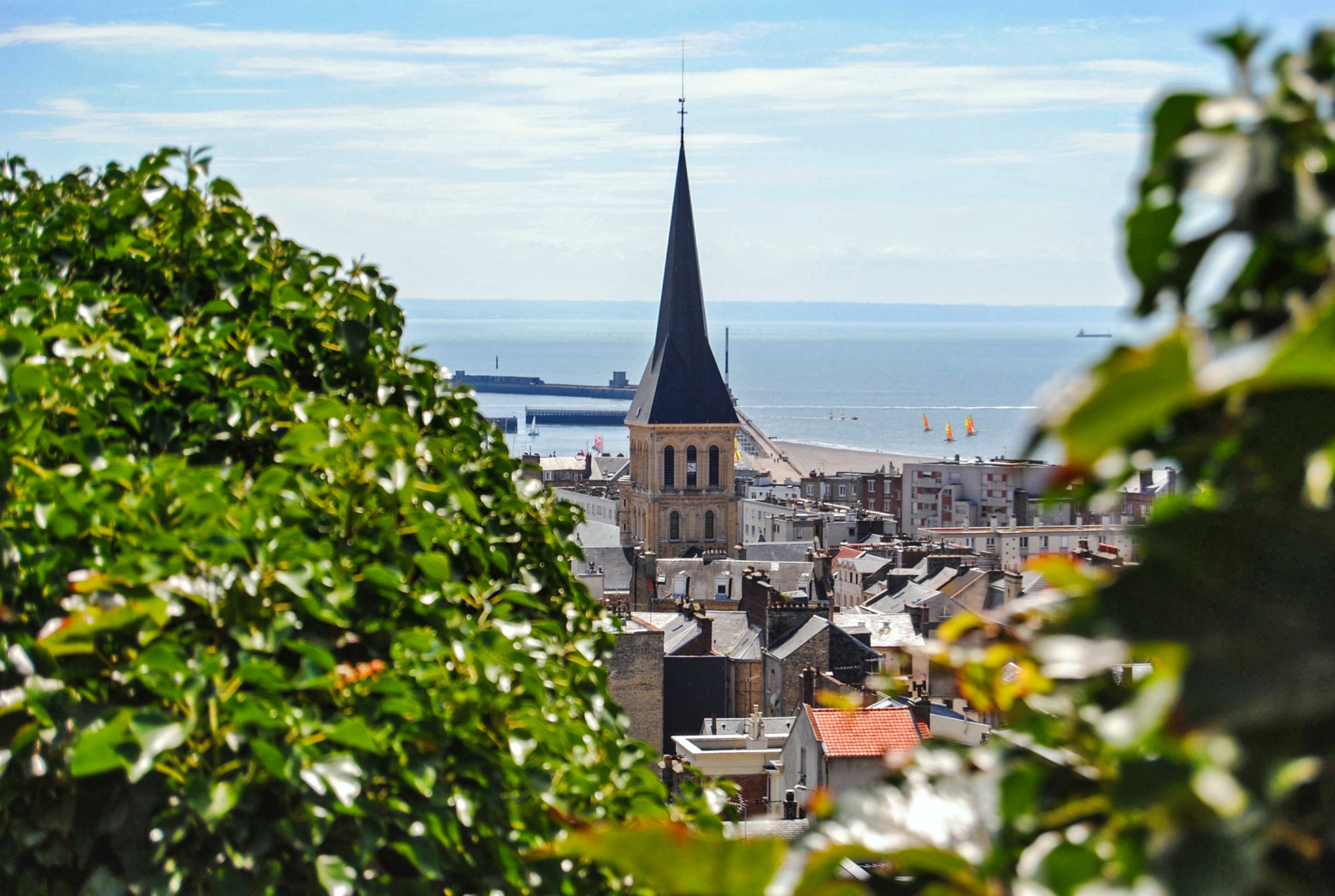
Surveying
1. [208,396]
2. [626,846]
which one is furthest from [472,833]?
[626,846]

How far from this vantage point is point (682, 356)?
195 feet

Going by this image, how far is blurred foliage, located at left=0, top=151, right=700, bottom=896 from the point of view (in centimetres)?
241

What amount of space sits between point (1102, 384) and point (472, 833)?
2222mm

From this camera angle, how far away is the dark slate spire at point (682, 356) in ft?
194

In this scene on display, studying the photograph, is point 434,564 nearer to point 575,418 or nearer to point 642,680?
point 642,680

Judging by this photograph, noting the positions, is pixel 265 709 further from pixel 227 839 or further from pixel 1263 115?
pixel 1263 115

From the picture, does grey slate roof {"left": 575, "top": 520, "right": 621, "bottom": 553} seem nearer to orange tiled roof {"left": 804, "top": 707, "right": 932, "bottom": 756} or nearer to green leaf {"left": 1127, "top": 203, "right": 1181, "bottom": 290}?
orange tiled roof {"left": 804, "top": 707, "right": 932, "bottom": 756}

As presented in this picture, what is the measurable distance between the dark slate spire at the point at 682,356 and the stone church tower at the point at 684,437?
0.03 meters

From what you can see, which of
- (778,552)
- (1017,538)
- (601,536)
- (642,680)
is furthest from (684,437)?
(642,680)

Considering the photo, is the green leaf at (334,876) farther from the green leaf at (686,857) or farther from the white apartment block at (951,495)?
the white apartment block at (951,495)

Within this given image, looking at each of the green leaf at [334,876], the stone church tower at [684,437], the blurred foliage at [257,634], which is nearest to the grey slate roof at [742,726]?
the blurred foliage at [257,634]

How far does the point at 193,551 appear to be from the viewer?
2602 mm

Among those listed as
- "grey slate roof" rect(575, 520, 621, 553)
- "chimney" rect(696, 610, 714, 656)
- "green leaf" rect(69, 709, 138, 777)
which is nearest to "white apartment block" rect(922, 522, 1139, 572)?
"grey slate roof" rect(575, 520, 621, 553)

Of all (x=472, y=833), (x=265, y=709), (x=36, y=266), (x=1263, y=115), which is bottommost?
(x=472, y=833)
